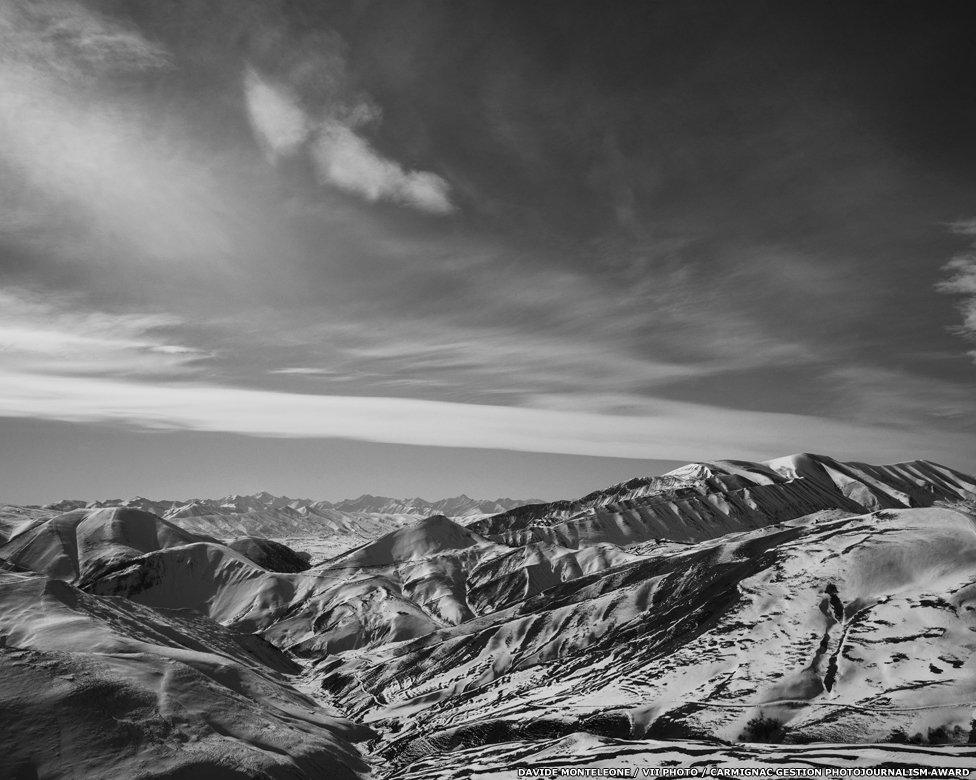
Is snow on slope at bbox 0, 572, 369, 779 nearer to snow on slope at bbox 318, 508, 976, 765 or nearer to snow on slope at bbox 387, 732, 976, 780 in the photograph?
snow on slope at bbox 387, 732, 976, 780

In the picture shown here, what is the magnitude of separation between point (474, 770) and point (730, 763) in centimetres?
3708

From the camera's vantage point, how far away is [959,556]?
10919cm

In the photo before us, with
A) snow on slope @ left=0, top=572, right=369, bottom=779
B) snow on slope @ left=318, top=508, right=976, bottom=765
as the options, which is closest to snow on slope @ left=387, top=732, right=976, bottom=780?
snow on slope @ left=318, top=508, right=976, bottom=765

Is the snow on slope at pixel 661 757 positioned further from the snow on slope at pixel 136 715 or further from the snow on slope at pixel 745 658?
the snow on slope at pixel 136 715

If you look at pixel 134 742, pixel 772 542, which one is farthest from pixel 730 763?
pixel 772 542

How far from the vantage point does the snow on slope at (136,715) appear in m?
70.2

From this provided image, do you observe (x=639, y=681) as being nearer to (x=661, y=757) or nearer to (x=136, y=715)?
(x=661, y=757)

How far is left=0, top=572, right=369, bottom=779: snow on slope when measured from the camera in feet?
230

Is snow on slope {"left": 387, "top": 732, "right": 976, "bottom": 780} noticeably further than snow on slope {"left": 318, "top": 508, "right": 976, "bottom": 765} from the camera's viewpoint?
No

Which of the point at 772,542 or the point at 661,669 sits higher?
the point at 772,542

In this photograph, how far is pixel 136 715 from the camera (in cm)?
7906

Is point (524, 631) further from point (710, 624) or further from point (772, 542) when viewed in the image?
point (772, 542)

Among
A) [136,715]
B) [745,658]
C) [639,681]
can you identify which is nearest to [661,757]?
[639,681]

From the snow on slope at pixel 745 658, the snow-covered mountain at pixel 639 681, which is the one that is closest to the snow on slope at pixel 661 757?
the snow-covered mountain at pixel 639 681
